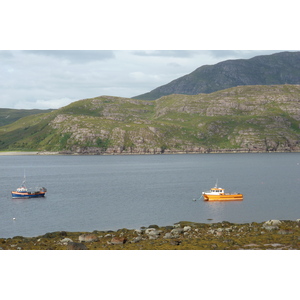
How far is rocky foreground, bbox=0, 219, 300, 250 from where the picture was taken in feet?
159

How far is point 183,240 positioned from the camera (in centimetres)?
5400

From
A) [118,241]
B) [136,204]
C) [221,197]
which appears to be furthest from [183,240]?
[221,197]

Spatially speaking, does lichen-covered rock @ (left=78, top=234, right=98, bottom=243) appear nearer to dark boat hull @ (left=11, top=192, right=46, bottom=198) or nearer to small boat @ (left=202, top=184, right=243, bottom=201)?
small boat @ (left=202, top=184, right=243, bottom=201)

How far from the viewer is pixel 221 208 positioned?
9719cm

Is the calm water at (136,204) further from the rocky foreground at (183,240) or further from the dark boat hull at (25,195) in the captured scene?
the rocky foreground at (183,240)

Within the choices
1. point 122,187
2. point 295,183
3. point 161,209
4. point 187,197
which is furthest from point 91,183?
point 295,183

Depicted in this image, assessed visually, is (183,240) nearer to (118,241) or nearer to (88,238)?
(118,241)

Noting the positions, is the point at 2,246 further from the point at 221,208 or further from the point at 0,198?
the point at 0,198

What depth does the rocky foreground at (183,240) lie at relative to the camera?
48469 mm

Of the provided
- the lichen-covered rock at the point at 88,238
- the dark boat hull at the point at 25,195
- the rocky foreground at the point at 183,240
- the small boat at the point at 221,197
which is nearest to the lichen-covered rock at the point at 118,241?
the rocky foreground at the point at 183,240

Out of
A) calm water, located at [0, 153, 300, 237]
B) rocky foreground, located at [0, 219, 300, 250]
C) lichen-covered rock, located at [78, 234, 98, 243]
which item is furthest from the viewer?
calm water, located at [0, 153, 300, 237]

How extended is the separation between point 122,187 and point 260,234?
8502 centimetres

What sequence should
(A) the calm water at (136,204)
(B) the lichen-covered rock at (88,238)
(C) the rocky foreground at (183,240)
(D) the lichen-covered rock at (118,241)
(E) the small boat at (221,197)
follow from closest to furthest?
1. (C) the rocky foreground at (183,240)
2. (D) the lichen-covered rock at (118,241)
3. (B) the lichen-covered rock at (88,238)
4. (A) the calm water at (136,204)
5. (E) the small boat at (221,197)

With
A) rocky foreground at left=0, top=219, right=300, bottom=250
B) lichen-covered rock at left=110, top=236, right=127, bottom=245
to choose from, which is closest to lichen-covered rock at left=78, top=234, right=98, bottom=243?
rocky foreground at left=0, top=219, right=300, bottom=250
